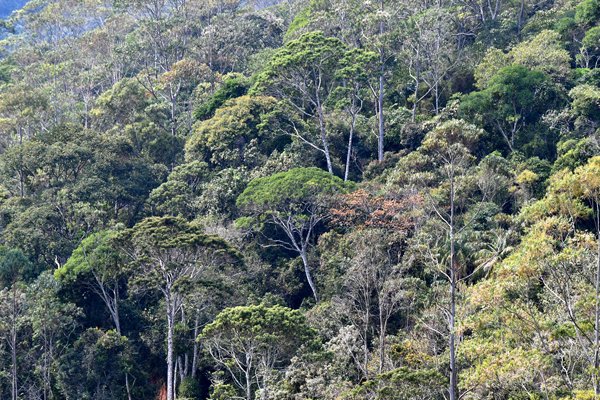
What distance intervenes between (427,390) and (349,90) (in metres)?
26.4

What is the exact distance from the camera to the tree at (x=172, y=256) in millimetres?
33344

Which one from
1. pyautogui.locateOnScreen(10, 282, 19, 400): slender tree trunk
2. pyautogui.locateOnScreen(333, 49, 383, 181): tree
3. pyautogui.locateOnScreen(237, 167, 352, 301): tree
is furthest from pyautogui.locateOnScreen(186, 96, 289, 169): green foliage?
pyautogui.locateOnScreen(10, 282, 19, 400): slender tree trunk

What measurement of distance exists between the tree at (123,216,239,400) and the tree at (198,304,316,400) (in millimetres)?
4677

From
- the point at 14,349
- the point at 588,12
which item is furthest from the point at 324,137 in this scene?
the point at 14,349

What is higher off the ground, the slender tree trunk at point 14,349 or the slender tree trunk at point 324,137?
the slender tree trunk at point 324,137

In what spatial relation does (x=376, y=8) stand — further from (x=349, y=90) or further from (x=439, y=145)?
(x=439, y=145)

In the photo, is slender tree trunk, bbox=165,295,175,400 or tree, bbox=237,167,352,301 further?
tree, bbox=237,167,352,301

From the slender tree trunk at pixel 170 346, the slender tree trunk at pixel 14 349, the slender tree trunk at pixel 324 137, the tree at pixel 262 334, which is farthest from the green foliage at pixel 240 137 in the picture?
the tree at pixel 262 334

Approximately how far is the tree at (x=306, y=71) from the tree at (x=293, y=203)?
5712 millimetres

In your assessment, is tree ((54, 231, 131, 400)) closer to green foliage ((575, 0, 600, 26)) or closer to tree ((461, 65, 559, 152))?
tree ((461, 65, 559, 152))

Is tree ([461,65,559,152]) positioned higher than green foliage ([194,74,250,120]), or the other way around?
green foliage ([194,74,250,120])

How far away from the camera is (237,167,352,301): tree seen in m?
38.2

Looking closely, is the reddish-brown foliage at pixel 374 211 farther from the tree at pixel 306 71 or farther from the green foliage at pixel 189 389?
the green foliage at pixel 189 389

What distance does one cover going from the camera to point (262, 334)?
1097 inches
